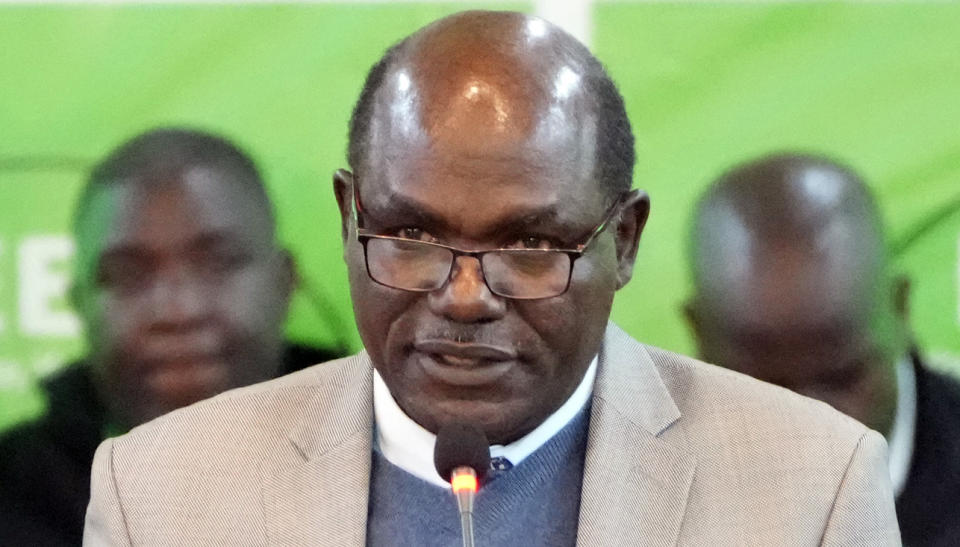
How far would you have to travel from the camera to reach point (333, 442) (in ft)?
5.25

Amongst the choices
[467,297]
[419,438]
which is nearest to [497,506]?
[419,438]

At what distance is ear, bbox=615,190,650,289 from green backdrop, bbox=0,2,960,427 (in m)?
0.54

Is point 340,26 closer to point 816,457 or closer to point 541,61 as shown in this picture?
point 541,61

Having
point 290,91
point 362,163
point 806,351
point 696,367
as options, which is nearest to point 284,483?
point 362,163

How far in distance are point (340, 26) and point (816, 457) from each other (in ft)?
3.94

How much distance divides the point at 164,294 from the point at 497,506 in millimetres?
919

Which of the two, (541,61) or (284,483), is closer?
(541,61)

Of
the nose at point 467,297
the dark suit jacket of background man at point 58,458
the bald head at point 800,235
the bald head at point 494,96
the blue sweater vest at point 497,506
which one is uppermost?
the bald head at point 494,96

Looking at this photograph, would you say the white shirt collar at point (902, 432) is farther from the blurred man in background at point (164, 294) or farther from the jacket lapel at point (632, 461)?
the blurred man in background at point (164, 294)

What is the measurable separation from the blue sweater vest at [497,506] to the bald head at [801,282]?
666mm

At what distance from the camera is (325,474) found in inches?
61.7

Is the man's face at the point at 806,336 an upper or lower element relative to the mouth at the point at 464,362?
lower

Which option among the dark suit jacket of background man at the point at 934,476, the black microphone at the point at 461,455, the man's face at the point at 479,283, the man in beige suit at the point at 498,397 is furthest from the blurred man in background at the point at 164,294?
the dark suit jacket of background man at the point at 934,476

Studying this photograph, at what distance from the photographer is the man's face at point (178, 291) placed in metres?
2.14
